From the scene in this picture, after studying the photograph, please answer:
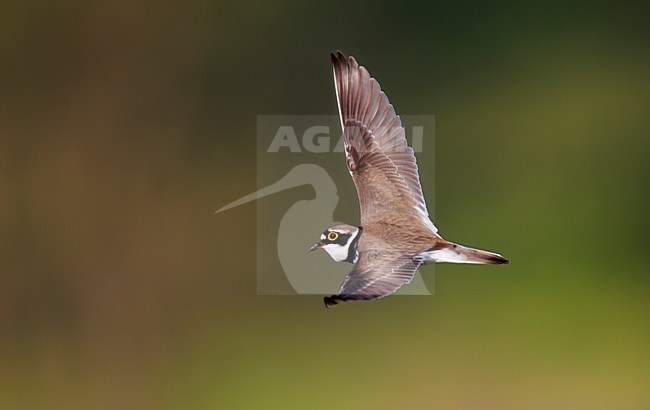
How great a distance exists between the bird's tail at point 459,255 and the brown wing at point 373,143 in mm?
340

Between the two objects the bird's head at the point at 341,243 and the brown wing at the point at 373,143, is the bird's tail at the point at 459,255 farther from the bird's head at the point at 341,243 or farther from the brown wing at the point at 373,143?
the brown wing at the point at 373,143

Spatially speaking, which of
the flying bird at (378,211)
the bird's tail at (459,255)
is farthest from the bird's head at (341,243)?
the bird's tail at (459,255)

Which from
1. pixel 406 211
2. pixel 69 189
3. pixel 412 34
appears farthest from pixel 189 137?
pixel 406 211

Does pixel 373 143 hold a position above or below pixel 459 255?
above

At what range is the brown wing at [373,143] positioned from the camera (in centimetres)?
244

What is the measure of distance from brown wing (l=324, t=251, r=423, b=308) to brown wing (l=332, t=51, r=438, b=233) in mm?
462

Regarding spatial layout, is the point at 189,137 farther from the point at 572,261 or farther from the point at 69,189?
the point at 572,261

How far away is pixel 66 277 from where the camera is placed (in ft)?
18.4

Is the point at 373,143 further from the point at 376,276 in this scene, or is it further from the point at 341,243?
the point at 376,276

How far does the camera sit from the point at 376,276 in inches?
72.3

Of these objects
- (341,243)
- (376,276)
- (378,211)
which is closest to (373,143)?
(378,211)

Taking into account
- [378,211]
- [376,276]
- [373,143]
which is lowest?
[376,276]

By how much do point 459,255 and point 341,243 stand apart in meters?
0.25

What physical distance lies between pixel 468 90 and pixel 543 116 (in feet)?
1.78
